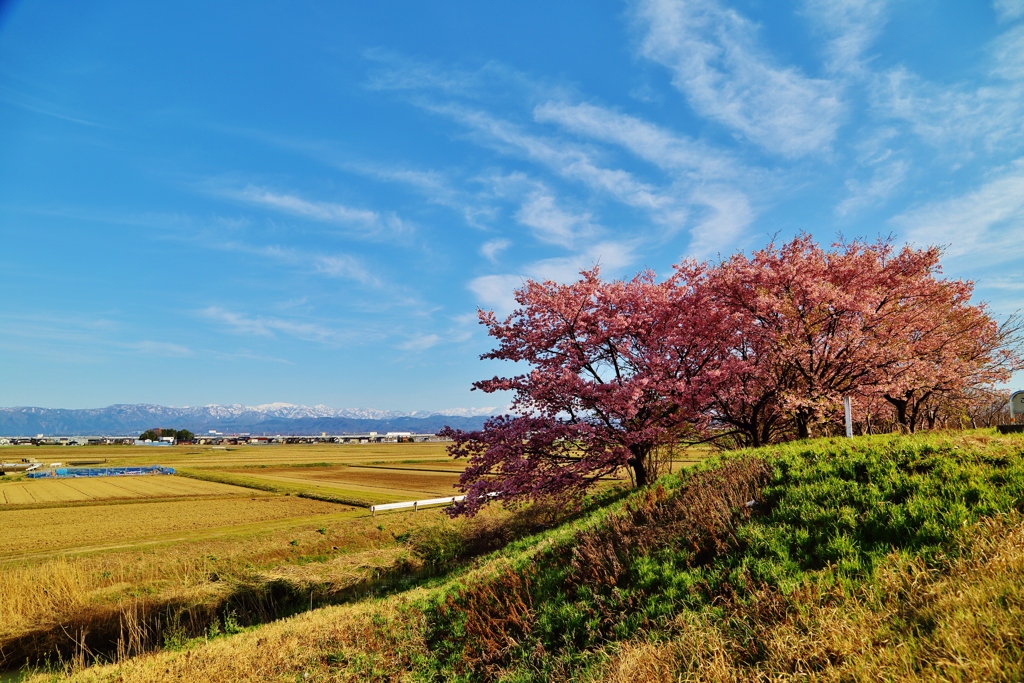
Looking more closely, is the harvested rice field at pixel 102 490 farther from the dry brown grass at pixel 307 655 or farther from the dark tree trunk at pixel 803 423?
the dark tree trunk at pixel 803 423

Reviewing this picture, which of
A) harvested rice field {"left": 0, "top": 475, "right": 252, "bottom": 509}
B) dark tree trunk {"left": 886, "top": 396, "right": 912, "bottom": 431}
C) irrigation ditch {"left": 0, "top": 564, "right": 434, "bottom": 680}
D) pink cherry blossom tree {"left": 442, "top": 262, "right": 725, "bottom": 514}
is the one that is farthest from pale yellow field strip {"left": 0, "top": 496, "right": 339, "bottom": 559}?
dark tree trunk {"left": 886, "top": 396, "right": 912, "bottom": 431}

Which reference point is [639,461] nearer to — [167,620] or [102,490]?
[167,620]

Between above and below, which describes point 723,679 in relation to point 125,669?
above

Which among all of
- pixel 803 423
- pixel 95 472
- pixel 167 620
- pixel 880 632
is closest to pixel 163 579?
Result: pixel 167 620

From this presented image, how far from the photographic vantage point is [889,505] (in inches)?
303

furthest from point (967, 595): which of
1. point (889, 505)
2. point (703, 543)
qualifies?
point (703, 543)

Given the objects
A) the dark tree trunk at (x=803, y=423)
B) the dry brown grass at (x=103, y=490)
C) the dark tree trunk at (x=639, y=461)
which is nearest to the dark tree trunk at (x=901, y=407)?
the dark tree trunk at (x=803, y=423)

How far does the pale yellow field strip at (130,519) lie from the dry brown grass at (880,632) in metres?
35.8

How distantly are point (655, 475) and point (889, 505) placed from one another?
1072 centimetres

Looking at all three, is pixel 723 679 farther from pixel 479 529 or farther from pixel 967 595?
pixel 479 529

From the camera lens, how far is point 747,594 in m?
7.00

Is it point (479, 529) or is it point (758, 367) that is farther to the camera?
point (479, 529)

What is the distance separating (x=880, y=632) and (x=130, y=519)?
4834cm

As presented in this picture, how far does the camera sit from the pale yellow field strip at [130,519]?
30642 millimetres
